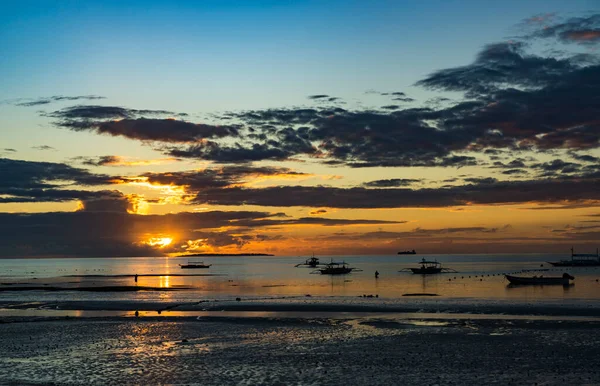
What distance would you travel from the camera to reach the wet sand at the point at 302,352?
2864cm

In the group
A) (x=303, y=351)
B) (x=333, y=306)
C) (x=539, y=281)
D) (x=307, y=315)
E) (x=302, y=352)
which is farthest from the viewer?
(x=539, y=281)

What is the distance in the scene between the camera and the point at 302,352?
3562 centimetres

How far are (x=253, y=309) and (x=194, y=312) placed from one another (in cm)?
681

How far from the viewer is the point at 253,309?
64.3 m

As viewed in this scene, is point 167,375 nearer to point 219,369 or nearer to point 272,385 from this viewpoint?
point 219,369

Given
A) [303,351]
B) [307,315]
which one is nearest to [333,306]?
[307,315]

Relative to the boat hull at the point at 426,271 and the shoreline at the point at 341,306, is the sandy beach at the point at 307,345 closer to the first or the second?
the shoreline at the point at 341,306

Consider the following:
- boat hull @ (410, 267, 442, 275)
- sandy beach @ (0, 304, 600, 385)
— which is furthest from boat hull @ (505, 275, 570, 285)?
sandy beach @ (0, 304, 600, 385)

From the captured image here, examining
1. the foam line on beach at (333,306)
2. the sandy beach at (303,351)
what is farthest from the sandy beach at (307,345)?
the foam line on beach at (333,306)

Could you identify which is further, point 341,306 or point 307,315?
point 341,306

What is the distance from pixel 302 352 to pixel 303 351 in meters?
0.35

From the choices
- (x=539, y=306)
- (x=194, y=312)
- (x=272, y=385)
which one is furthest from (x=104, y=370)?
(x=539, y=306)

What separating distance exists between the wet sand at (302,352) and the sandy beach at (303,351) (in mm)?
67

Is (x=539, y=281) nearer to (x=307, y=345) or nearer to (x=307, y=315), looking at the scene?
(x=307, y=315)
